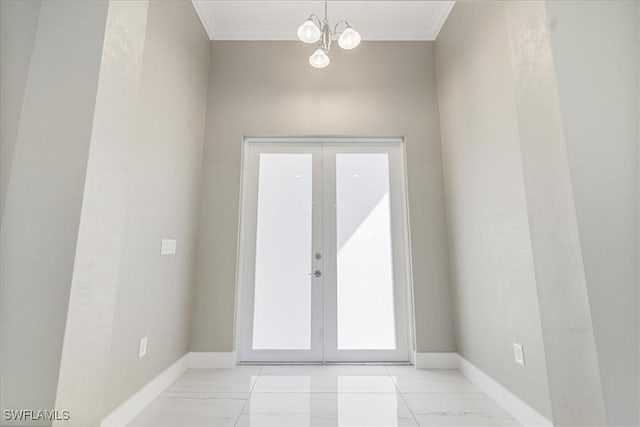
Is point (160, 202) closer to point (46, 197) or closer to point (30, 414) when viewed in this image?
point (46, 197)

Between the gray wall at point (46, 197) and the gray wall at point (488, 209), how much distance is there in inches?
91.6

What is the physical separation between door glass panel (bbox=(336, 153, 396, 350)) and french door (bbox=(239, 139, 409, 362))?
0.4 inches

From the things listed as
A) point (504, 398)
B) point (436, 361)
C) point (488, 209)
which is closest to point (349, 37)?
point (488, 209)

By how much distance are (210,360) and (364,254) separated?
1872mm

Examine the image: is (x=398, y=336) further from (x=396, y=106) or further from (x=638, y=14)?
(x=638, y=14)

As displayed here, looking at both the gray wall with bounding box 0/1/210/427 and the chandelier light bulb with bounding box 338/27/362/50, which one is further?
the chandelier light bulb with bounding box 338/27/362/50

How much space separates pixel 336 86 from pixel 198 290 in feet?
8.76

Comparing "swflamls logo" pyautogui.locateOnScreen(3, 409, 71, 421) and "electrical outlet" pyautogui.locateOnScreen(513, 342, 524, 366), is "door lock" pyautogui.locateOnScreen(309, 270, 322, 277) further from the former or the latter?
"swflamls logo" pyautogui.locateOnScreen(3, 409, 71, 421)

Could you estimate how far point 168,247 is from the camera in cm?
226

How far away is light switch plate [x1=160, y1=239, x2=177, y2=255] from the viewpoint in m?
2.19

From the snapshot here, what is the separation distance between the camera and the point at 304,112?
3.13 m

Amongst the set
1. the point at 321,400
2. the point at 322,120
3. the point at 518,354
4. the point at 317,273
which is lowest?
the point at 321,400

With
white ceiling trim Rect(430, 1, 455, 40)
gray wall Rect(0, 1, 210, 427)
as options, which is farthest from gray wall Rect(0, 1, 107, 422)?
white ceiling trim Rect(430, 1, 455, 40)

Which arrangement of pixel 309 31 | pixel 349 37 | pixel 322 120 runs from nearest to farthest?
1. pixel 309 31
2. pixel 349 37
3. pixel 322 120
